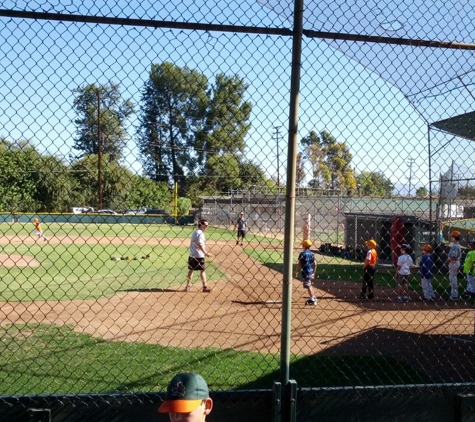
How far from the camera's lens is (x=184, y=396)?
2896mm

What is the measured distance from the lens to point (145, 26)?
13.8 ft

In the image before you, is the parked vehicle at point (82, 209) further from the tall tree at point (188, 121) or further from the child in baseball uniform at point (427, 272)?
the child in baseball uniform at point (427, 272)

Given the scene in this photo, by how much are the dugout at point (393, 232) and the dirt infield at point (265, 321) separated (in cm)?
246

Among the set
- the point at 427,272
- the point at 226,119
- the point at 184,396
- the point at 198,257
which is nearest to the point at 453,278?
the point at 427,272

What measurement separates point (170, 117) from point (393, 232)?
12085 millimetres

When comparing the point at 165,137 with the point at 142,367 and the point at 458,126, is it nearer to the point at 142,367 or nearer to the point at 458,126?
the point at 142,367

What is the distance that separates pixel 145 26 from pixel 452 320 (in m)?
9.21

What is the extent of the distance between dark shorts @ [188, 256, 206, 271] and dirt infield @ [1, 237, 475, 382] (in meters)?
0.60

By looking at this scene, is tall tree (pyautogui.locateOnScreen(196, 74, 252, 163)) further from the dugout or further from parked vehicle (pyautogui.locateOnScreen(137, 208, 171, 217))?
the dugout

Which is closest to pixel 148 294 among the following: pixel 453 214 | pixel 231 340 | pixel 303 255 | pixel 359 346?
pixel 303 255

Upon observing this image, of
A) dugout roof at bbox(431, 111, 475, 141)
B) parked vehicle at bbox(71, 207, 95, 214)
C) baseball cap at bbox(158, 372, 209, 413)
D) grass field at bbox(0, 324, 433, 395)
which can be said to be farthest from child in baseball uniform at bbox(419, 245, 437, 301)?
baseball cap at bbox(158, 372, 209, 413)

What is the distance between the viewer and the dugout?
16.8m

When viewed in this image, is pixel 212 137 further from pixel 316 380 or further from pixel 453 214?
pixel 453 214

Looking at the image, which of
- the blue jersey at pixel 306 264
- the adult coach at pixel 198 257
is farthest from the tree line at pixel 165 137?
the adult coach at pixel 198 257
